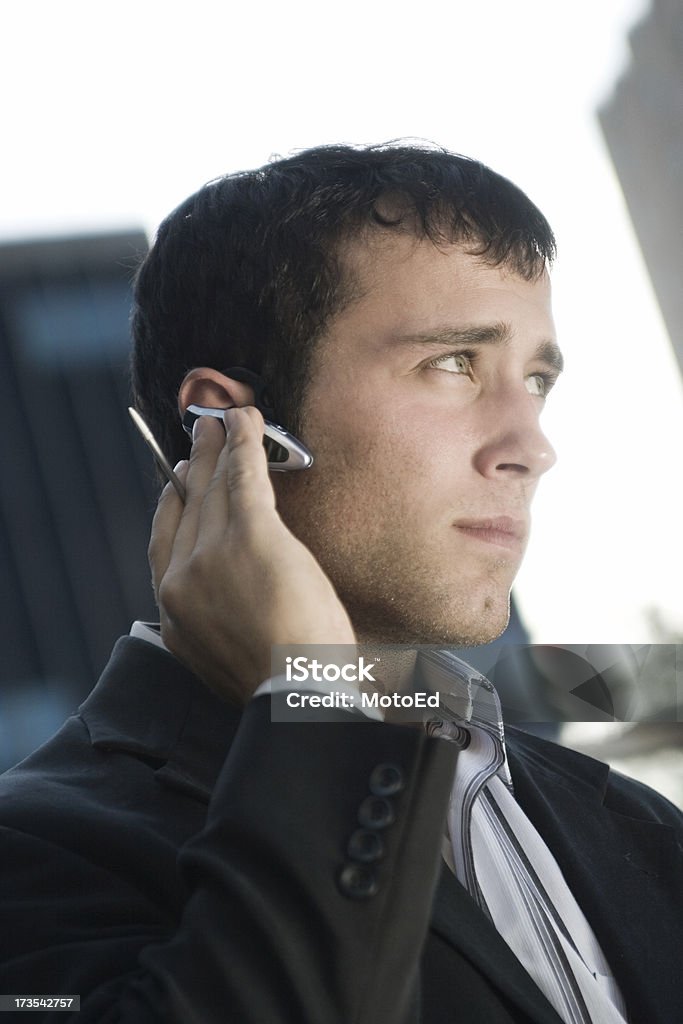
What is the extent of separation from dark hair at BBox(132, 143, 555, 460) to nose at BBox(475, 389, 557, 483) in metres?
0.29

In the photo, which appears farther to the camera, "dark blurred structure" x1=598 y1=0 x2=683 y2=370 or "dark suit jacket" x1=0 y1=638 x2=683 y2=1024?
"dark blurred structure" x1=598 y1=0 x2=683 y2=370

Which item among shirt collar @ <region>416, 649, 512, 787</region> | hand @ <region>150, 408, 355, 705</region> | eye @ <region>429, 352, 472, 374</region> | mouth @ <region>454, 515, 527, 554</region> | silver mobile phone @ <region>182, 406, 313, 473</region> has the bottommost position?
shirt collar @ <region>416, 649, 512, 787</region>

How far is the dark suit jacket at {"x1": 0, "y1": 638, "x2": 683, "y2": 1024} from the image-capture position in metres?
0.76

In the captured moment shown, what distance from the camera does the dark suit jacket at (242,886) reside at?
0.76m

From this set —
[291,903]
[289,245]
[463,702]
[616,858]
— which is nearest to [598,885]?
[616,858]

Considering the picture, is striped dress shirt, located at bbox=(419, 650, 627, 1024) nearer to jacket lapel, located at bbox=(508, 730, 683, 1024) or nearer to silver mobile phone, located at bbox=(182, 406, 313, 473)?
jacket lapel, located at bbox=(508, 730, 683, 1024)

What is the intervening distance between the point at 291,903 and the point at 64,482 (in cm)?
1741

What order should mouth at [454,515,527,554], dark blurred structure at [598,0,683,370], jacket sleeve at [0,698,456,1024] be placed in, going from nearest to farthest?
jacket sleeve at [0,698,456,1024], mouth at [454,515,527,554], dark blurred structure at [598,0,683,370]

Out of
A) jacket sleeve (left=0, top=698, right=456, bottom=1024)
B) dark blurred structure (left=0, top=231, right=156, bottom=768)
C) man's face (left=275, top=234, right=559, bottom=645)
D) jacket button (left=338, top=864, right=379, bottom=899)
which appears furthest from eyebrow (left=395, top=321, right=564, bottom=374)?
dark blurred structure (left=0, top=231, right=156, bottom=768)

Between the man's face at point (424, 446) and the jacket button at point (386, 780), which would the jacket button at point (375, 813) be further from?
the man's face at point (424, 446)

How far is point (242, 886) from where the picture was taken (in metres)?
0.77

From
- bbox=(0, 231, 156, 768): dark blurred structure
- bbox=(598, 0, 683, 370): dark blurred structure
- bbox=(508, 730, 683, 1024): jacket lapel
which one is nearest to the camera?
bbox=(508, 730, 683, 1024): jacket lapel

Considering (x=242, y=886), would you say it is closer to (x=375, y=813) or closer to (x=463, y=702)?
(x=375, y=813)

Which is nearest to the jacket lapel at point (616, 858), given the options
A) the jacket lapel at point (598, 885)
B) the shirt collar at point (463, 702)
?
the jacket lapel at point (598, 885)
